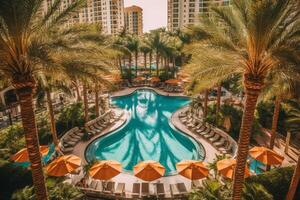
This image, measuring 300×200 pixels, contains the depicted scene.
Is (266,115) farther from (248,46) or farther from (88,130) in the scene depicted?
(88,130)

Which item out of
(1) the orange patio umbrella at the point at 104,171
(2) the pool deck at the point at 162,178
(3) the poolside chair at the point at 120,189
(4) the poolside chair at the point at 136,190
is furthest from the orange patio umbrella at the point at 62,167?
(4) the poolside chair at the point at 136,190

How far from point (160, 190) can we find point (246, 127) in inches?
300

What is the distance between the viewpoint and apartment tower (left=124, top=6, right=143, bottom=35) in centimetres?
11975

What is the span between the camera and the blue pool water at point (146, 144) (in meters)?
19.2

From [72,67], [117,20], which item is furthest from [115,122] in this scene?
[117,20]

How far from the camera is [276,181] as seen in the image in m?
12.2

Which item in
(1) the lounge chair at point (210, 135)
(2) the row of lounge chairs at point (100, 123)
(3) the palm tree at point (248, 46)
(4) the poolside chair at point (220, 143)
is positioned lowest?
(4) the poolside chair at point (220, 143)

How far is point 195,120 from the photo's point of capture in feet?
79.2

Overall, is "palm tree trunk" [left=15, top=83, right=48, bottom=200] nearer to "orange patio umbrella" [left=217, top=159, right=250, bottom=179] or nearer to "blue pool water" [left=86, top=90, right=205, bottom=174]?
"orange patio umbrella" [left=217, top=159, right=250, bottom=179]

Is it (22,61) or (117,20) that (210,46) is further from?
(117,20)

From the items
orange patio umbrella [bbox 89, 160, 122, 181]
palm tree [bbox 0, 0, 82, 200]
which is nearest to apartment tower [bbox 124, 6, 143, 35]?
orange patio umbrella [bbox 89, 160, 122, 181]

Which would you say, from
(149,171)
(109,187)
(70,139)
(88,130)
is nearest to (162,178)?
(149,171)

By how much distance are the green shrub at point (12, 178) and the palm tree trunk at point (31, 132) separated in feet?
16.0

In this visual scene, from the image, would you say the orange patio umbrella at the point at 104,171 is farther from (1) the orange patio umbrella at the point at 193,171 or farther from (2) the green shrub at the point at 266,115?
(2) the green shrub at the point at 266,115
